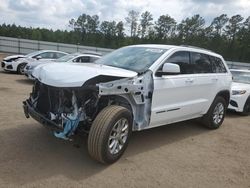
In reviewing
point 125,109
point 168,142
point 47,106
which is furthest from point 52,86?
point 168,142

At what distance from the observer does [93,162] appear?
4.64m

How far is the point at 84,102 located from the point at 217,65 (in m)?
4.06

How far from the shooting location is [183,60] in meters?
6.06

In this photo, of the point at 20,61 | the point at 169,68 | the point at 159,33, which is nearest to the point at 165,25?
the point at 159,33

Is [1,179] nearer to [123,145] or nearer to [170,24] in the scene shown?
[123,145]

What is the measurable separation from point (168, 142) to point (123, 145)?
153 cm

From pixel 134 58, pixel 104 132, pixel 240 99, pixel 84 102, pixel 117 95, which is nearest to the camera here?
pixel 104 132

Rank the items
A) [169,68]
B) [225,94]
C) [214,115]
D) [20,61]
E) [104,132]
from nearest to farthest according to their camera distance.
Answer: [104,132], [169,68], [214,115], [225,94], [20,61]

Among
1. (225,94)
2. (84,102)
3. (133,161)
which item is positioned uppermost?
(84,102)

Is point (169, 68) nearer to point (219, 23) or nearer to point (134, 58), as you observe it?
point (134, 58)

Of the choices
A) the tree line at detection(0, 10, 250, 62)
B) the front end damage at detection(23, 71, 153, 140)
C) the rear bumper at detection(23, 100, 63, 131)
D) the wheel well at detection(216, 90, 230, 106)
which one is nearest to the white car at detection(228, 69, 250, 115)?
the wheel well at detection(216, 90, 230, 106)

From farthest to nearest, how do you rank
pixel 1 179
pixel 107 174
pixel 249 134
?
1. pixel 249 134
2. pixel 107 174
3. pixel 1 179

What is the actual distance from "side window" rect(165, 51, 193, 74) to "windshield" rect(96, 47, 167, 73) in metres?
0.26

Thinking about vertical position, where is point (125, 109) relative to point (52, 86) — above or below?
below
